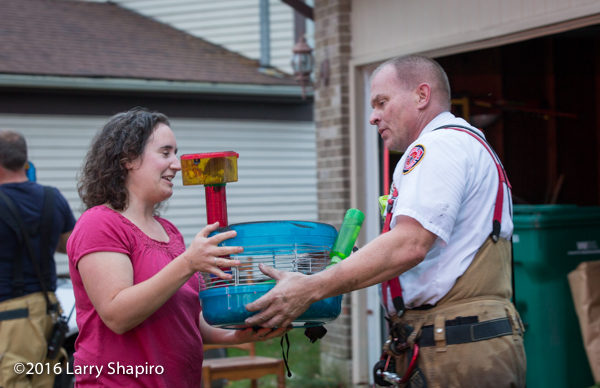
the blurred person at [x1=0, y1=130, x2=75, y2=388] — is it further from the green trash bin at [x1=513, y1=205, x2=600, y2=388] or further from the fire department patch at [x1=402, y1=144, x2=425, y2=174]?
the green trash bin at [x1=513, y1=205, x2=600, y2=388]

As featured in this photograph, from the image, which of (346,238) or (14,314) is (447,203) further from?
(14,314)

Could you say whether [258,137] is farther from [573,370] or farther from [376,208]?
[573,370]

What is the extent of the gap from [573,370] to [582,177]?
275 cm

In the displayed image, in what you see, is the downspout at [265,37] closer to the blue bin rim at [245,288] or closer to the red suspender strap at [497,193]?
the red suspender strap at [497,193]

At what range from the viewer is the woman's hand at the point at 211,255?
8.43 ft

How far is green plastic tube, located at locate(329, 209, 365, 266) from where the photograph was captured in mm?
2863

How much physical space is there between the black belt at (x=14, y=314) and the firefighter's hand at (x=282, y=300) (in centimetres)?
256

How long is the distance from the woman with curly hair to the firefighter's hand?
0.53 ft

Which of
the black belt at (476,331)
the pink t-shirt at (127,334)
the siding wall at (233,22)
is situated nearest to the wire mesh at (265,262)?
the pink t-shirt at (127,334)

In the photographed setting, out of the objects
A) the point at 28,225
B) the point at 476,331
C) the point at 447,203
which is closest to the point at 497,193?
the point at 447,203

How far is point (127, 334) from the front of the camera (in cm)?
280

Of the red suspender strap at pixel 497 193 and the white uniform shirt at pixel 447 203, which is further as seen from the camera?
the red suspender strap at pixel 497 193

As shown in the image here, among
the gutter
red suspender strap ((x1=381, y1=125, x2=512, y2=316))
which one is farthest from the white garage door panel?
red suspender strap ((x1=381, y1=125, x2=512, y2=316))

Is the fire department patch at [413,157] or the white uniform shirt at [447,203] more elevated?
the fire department patch at [413,157]
